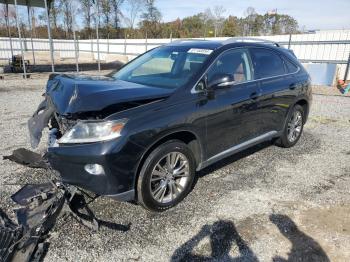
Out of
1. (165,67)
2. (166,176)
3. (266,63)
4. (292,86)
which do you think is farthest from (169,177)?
(292,86)

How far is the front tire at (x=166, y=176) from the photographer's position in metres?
3.22

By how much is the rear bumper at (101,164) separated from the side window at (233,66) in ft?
4.93

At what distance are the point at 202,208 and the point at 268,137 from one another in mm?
1960

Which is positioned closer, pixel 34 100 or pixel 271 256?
pixel 271 256

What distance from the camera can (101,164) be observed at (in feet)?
9.50

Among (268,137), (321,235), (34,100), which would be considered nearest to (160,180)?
(321,235)

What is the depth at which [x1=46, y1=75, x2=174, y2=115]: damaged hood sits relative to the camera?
3.05 m

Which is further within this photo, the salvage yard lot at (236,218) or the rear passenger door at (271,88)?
the rear passenger door at (271,88)

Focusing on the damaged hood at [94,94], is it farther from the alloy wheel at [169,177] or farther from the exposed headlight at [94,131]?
the alloy wheel at [169,177]

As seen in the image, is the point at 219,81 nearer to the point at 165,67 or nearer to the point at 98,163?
the point at 165,67

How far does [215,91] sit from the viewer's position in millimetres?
3779

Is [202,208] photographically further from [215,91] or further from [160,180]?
[215,91]

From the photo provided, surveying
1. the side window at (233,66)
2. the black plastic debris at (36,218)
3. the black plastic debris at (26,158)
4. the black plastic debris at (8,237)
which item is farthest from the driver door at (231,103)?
the black plastic debris at (26,158)

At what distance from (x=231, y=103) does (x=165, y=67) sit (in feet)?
3.42
